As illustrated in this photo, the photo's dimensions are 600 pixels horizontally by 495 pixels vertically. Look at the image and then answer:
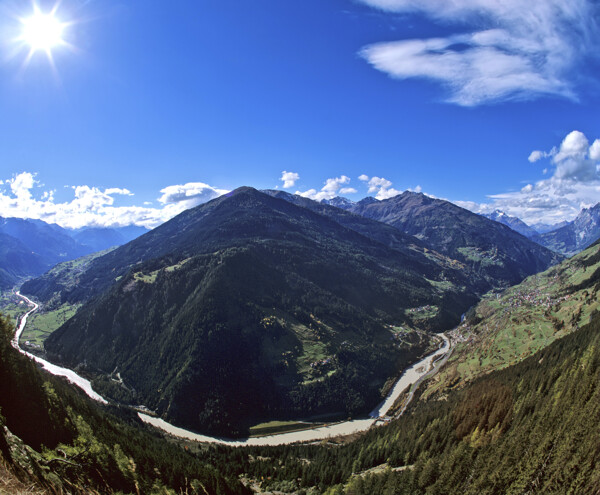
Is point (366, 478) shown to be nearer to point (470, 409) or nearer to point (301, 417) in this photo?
point (470, 409)

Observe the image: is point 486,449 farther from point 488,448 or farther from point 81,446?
point 81,446

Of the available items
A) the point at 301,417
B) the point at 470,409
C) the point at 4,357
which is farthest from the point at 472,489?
the point at 301,417

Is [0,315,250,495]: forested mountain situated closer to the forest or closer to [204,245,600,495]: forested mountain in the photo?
[204,245,600,495]: forested mountain

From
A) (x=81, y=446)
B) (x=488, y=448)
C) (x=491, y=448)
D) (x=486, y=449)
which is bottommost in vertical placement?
(x=486, y=449)

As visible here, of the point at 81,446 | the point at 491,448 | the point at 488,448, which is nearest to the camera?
the point at 81,446

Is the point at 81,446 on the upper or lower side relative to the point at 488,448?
upper

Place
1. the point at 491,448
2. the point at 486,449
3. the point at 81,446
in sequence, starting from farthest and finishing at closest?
1. the point at 486,449
2. the point at 491,448
3. the point at 81,446

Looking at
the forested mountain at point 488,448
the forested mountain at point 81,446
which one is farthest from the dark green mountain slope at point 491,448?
the forested mountain at point 81,446

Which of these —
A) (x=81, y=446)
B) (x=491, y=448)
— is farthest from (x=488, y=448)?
(x=81, y=446)

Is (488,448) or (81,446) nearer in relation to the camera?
(81,446)

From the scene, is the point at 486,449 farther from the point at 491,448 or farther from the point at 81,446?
the point at 81,446

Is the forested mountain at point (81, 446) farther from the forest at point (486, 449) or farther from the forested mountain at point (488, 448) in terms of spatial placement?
the forest at point (486, 449)
